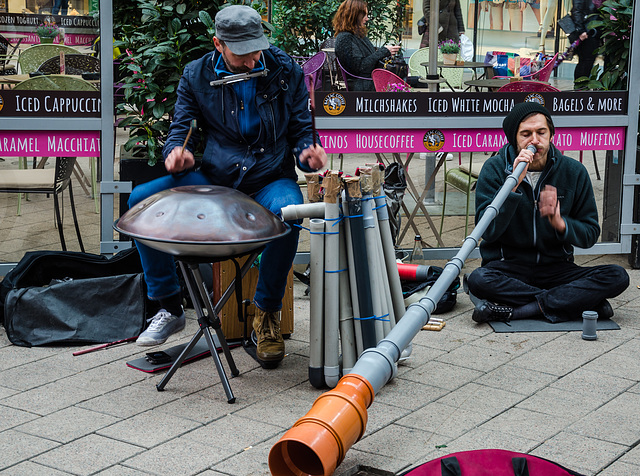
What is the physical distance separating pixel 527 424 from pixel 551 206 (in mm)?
1314

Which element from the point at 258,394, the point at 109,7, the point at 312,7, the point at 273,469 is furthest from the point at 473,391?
the point at 109,7

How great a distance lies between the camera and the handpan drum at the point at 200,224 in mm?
2963

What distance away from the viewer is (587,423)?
3.10 meters

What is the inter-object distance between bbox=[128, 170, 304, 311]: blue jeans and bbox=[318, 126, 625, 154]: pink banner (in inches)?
48.4

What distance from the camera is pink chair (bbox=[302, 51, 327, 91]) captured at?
4.85 metres

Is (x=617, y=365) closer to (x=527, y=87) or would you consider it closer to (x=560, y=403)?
(x=560, y=403)

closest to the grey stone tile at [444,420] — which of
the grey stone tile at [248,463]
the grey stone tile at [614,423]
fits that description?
the grey stone tile at [614,423]

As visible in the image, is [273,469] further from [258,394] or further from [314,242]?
[314,242]

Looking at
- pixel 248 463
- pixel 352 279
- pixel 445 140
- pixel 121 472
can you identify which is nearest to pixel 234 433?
pixel 248 463

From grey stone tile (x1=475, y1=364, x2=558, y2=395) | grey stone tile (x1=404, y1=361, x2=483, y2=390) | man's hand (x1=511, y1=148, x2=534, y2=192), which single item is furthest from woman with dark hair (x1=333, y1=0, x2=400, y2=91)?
grey stone tile (x1=475, y1=364, x2=558, y2=395)

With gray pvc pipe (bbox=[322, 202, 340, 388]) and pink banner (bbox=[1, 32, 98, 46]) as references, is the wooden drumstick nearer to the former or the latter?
gray pvc pipe (bbox=[322, 202, 340, 388])

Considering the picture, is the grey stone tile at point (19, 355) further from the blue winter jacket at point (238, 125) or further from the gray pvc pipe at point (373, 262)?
the gray pvc pipe at point (373, 262)

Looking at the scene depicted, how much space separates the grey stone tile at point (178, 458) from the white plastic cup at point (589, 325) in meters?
2.00

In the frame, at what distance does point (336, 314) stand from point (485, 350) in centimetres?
92
